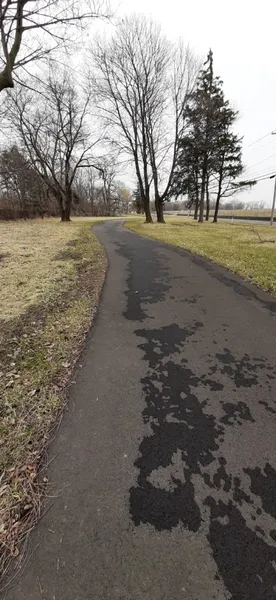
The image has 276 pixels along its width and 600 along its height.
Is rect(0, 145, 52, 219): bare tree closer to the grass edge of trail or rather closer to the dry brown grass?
the dry brown grass

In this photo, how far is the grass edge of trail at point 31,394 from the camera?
5.46 ft

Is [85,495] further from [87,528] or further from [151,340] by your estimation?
[151,340]

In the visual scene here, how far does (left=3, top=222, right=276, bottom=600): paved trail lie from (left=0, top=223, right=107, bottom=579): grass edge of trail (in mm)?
118

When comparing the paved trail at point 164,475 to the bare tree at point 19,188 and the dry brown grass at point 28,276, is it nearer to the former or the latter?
the dry brown grass at point 28,276

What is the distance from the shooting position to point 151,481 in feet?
6.08

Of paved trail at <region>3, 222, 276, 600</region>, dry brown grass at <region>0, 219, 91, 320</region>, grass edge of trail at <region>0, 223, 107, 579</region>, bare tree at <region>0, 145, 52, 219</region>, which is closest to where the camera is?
paved trail at <region>3, 222, 276, 600</region>

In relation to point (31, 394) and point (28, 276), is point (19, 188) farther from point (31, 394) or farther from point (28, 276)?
point (31, 394)

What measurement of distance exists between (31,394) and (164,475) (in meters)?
1.54

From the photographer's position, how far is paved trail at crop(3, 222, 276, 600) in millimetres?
1363

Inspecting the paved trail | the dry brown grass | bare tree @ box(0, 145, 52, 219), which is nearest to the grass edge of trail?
the paved trail

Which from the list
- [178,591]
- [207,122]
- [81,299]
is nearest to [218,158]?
[207,122]

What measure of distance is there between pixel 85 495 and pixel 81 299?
387 centimetres

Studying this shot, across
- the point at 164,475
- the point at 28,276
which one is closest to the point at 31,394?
the point at 164,475

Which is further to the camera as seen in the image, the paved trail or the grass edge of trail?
the grass edge of trail
